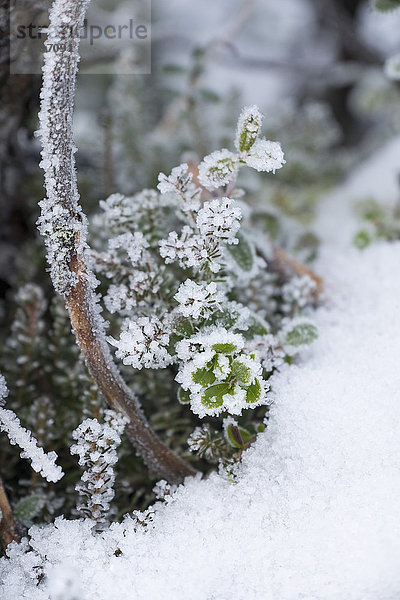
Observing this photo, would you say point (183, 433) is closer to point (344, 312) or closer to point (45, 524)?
point (45, 524)

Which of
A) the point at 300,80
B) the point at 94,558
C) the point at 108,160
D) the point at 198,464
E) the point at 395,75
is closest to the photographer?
the point at 94,558

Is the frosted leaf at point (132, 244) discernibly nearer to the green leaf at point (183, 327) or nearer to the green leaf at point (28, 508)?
the green leaf at point (183, 327)

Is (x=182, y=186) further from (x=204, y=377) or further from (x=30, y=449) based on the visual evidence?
(x=30, y=449)

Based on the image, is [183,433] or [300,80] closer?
[183,433]

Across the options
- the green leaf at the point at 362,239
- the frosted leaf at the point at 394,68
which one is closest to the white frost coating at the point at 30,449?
the green leaf at the point at 362,239

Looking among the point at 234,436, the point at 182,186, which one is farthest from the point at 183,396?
the point at 182,186

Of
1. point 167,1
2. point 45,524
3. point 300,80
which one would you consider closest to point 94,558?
point 45,524

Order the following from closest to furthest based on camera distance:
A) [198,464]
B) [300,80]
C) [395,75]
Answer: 1. [198,464]
2. [395,75]
3. [300,80]

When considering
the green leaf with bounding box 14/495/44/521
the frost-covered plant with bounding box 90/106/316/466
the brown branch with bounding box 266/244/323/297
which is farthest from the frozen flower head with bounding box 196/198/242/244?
the green leaf with bounding box 14/495/44/521
